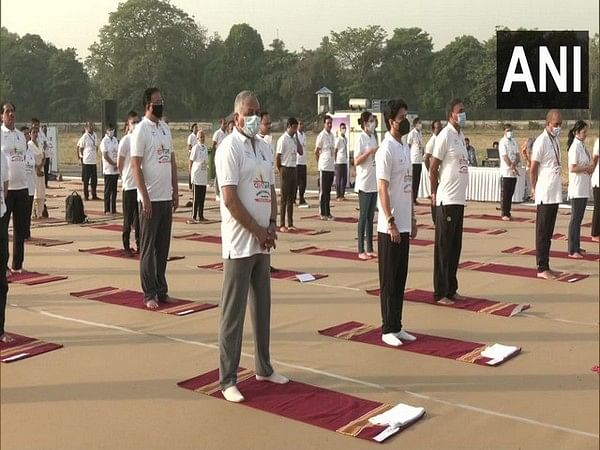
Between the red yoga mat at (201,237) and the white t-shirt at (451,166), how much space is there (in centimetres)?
439

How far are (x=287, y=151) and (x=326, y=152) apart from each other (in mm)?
2202

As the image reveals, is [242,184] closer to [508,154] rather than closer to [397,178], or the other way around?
[397,178]

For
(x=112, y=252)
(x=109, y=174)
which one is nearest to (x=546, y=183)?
(x=112, y=252)

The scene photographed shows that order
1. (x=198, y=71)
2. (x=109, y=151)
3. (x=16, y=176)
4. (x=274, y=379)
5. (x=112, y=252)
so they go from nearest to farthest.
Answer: (x=274, y=379) → (x=16, y=176) → (x=112, y=252) → (x=109, y=151) → (x=198, y=71)

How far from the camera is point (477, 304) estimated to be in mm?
6184

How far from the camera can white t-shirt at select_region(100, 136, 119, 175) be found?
12703 millimetres

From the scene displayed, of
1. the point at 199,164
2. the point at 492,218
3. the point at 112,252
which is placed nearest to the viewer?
the point at 112,252

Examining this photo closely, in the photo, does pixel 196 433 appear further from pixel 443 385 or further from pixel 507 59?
pixel 507 59

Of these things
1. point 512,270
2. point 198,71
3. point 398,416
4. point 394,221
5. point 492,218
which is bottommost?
point 398,416

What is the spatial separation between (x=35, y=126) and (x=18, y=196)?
4.80 m

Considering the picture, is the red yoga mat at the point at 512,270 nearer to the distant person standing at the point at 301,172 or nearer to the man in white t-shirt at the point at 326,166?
the man in white t-shirt at the point at 326,166

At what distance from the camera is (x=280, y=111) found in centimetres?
4303

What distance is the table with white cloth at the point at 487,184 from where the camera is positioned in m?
15.0

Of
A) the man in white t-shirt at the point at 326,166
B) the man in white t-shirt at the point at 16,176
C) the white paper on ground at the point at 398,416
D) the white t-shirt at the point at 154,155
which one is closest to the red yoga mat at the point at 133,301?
the white t-shirt at the point at 154,155
